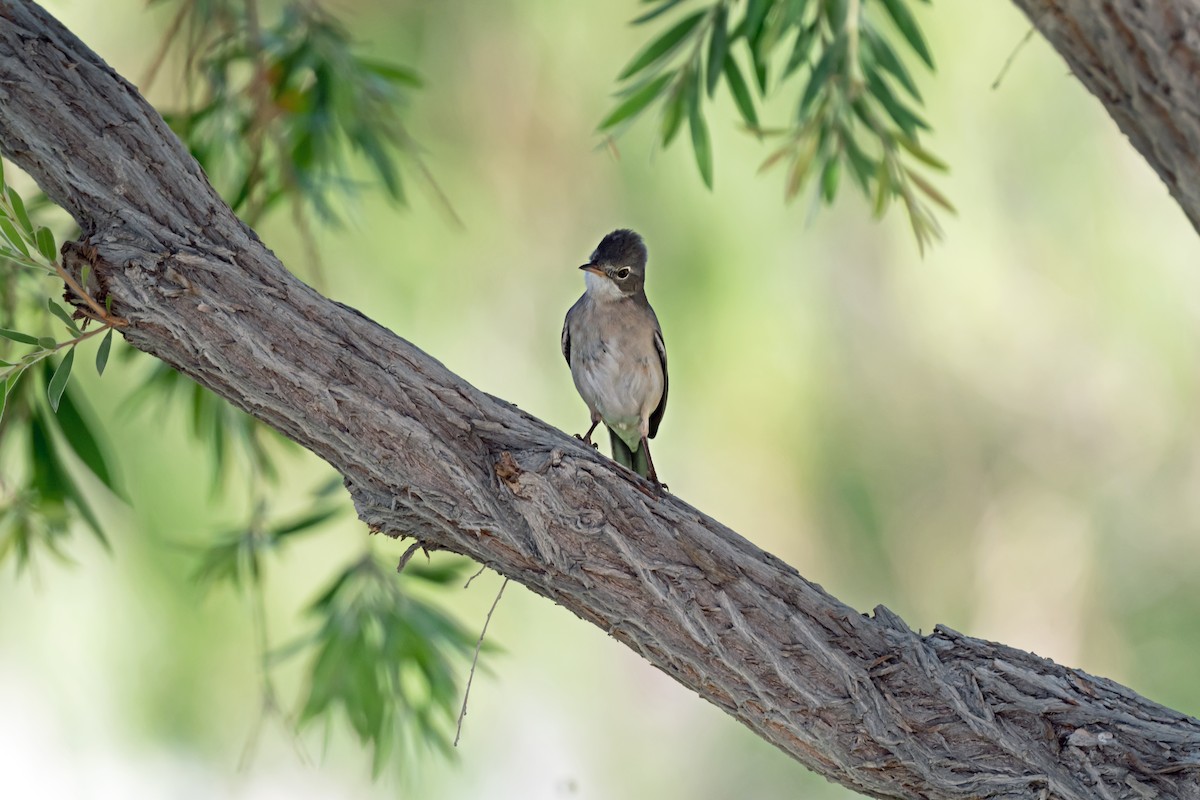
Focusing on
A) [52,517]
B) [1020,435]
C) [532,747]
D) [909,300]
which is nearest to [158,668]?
[532,747]

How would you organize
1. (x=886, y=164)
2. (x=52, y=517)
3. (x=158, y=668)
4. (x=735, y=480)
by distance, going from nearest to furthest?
(x=52, y=517) → (x=886, y=164) → (x=158, y=668) → (x=735, y=480)

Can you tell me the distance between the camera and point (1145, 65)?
1.56 m

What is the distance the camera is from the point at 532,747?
574 centimetres

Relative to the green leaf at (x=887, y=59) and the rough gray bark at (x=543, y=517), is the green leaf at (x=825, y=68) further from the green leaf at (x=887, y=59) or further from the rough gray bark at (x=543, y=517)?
the rough gray bark at (x=543, y=517)

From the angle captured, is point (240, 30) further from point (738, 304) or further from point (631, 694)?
point (631, 694)

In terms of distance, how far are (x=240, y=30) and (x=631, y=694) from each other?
416cm

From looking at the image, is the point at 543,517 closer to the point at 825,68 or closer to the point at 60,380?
the point at 60,380

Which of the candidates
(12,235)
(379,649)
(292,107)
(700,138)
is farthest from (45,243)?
(379,649)

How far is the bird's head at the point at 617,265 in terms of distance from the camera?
328 cm

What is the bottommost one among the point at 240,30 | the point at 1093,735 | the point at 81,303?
the point at 81,303

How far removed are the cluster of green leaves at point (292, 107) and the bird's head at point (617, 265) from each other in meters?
0.59

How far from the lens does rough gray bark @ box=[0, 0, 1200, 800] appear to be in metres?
1.96

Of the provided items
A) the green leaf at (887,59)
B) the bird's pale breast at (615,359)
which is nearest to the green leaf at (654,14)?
the green leaf at (887,59)

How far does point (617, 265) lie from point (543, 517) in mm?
1411
